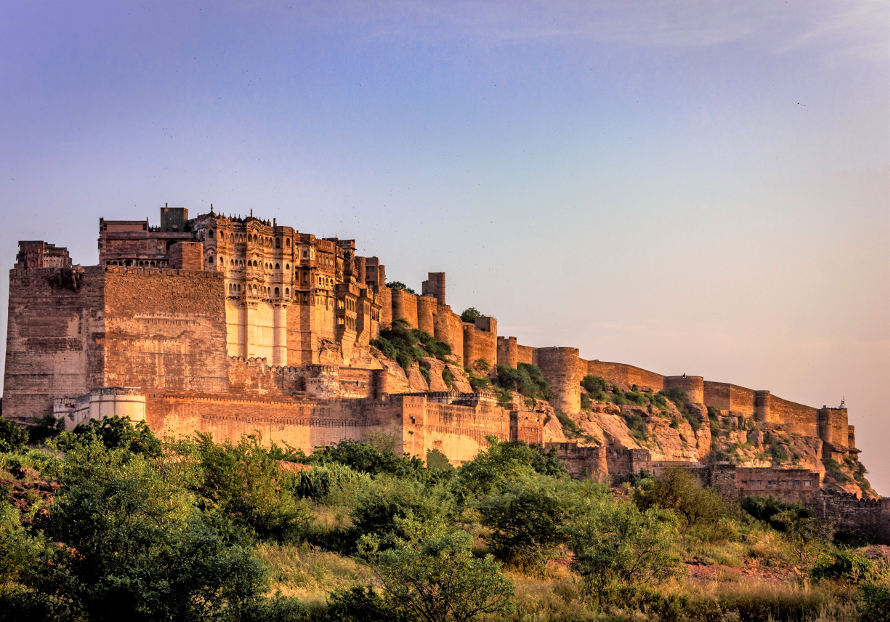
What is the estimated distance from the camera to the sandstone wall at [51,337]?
45.7 metres

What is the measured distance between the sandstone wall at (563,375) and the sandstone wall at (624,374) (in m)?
4.85

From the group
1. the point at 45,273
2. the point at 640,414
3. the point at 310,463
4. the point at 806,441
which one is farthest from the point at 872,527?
the point at 806,441

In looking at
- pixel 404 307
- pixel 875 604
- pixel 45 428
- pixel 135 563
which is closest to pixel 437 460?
pixel 45 428

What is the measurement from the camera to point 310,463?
1566 inches

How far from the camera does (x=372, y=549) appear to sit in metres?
25.4

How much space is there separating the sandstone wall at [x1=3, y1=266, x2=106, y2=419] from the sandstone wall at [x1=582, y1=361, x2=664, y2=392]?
35.6 m

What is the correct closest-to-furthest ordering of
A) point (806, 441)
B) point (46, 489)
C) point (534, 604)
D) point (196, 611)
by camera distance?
point (196, 611)
point (534, 604)
point (46, 489)
point (806, 441)

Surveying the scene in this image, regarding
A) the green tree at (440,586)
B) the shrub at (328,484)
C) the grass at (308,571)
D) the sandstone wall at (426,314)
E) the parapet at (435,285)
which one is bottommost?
the grass at (308,571)

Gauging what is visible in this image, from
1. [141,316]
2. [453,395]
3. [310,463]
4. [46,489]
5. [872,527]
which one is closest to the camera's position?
[46,489]

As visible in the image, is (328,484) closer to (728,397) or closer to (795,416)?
(728,397)

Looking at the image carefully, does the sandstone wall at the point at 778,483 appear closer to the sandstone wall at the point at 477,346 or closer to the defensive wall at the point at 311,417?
the defensive wall at the point at 311,417

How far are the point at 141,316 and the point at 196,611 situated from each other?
2781cm

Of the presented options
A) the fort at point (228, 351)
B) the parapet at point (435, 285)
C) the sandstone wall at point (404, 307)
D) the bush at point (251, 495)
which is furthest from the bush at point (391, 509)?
the parapet at point (435, 285)

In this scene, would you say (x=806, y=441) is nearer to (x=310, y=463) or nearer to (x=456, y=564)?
(x=310, y=463)
